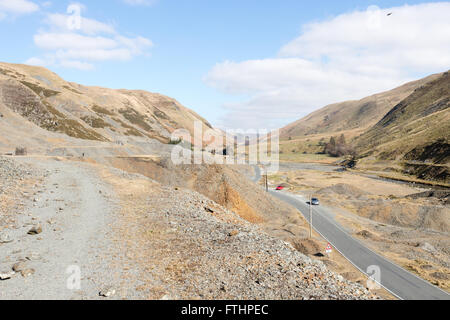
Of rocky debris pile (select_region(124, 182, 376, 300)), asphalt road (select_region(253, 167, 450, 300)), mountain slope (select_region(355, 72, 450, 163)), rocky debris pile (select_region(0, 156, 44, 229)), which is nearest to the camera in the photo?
rocky debris pile (select_region(124, 182, 376, 300))

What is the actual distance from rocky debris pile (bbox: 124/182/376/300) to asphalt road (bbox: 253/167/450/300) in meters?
19.6

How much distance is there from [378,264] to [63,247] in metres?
34.0

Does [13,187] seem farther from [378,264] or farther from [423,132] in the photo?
[423,132]

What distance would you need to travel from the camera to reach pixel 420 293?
28.5 meters

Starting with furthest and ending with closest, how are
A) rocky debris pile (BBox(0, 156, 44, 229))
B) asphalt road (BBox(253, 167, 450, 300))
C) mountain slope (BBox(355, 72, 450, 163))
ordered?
mountain slope (BBox(355, 72, 450, 163)) < asphalt road (BBox(253, 167, 450, 300)) < rocky debris pile (BBox(0, 156, 44, 229))

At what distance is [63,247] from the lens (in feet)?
53.1

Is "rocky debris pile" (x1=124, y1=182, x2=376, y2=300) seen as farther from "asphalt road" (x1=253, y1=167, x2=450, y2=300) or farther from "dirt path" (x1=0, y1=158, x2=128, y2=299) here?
"asphalt road" (x1=253, y1=167, x2=450, y2=300)

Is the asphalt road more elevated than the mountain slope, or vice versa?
the mountain slope

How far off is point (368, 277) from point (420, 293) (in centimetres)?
474

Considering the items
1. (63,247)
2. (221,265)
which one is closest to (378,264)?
(221,265)

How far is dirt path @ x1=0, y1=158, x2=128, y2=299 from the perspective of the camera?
39.4ft

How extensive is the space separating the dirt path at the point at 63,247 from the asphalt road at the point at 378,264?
89.7ft

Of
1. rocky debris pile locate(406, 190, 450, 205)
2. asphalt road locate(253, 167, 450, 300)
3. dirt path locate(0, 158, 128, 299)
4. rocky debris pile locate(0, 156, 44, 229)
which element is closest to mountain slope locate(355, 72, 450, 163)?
rocky debris pile locate(406, 190, 450, 205)
